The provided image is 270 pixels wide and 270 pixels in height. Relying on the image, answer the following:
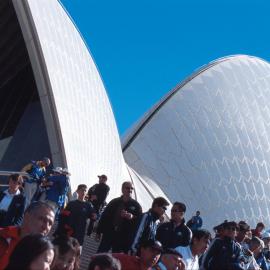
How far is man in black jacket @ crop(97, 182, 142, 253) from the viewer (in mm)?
6742

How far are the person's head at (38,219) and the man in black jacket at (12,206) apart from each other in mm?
2091

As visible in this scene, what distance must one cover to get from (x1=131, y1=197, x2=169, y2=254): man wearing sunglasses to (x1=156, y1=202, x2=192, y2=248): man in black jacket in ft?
0.31

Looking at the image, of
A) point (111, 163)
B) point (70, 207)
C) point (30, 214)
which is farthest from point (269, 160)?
point (30, 214)

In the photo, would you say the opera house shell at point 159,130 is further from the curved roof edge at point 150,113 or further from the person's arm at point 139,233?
the person's arm at point 139,233

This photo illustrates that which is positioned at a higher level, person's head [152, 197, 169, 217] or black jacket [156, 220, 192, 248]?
person's head [152, 197, 169, 217]

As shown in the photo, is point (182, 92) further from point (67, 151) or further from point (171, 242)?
point (171, 242)

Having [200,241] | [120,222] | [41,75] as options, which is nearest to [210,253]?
[200,241]

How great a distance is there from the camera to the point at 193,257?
586cm

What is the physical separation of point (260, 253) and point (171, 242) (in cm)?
207

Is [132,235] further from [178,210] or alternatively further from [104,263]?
[104,263]

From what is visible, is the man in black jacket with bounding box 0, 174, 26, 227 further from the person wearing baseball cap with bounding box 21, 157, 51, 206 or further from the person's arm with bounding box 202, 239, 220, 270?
the person wearing baseball cap with bounding box 21, 157, 51, 206

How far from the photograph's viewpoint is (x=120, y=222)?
22.3ft

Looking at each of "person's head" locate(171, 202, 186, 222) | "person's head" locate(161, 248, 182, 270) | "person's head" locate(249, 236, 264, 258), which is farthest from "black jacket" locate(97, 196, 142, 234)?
"person's head" locate(161, 248, 182, 270)

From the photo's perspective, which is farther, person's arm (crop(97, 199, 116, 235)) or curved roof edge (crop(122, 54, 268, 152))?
curved roof edge (crop(122, 54, 268, 152))
